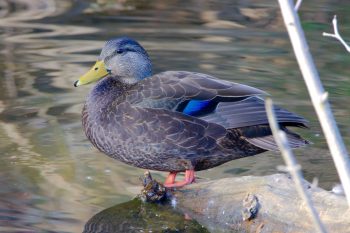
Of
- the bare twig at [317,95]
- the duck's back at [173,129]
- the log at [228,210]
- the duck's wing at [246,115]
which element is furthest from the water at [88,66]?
the bare twig at [317,95]

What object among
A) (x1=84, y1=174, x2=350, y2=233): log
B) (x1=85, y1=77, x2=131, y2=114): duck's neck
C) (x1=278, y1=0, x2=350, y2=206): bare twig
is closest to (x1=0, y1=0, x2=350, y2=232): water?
(x1=84, y1=174, x2=350, y2=233): log

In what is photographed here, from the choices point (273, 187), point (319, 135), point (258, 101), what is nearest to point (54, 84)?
point (319, 135)

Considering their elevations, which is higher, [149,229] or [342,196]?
[342,196]

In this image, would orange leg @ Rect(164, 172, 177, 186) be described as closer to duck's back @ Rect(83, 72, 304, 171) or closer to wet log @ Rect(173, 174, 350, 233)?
duck's back @ Rect(83, 72, 304, 171)

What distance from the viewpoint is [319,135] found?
6711mm

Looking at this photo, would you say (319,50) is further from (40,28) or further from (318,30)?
(40,28)

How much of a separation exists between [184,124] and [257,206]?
0.79 meters

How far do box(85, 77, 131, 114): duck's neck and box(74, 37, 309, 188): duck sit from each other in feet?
0.06

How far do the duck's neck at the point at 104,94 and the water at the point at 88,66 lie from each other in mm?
535

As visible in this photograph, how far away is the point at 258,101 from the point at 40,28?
6.08 m

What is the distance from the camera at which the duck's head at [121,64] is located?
5641 mm

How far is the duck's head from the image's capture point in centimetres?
564

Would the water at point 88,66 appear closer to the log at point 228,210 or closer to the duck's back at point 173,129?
the log at point 228,210

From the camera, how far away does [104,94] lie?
17.7 feet
